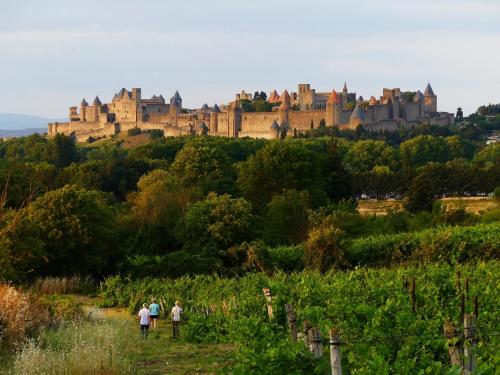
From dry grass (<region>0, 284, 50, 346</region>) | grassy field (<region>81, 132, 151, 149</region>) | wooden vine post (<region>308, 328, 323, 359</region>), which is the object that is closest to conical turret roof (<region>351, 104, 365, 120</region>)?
grassy field (<region>81, 132, 151, 149</region>)

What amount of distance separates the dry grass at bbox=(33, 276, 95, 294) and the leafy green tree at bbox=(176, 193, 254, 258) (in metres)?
5.17

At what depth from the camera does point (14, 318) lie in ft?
43.3

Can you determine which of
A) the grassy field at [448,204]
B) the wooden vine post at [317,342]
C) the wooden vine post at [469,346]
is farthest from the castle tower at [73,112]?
the wooden vine post at [469,346]

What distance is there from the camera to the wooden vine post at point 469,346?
325 inches

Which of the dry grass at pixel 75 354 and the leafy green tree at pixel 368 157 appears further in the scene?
the leafy green tree at pixel 368 157

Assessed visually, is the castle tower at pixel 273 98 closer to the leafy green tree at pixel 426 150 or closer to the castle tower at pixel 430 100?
the castle tower at pixel 430 100

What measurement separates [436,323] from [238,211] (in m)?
22.4

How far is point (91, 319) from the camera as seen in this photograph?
1650 cm

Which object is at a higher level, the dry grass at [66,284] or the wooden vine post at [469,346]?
the wooden vine post at [469,346]

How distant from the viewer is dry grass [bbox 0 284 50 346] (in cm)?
1292

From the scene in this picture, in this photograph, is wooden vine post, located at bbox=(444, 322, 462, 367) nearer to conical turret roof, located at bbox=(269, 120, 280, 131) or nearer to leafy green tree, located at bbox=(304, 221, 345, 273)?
leafy green tree, located at bbox=(304, 221, 345, 273)

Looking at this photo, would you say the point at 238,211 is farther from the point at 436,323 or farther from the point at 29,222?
the point at 436,323

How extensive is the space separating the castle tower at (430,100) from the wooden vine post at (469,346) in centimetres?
12020

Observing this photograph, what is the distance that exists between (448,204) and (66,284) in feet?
101
